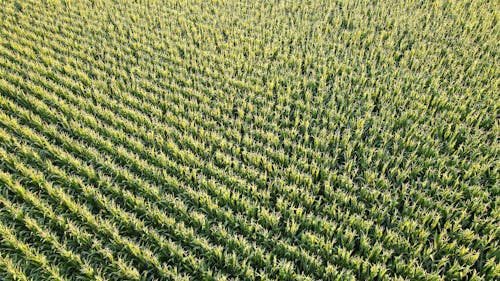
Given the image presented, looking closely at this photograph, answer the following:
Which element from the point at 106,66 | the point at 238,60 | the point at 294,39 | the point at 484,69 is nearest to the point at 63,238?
the point at 106,66

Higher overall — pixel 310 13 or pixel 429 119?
pixel 310 13

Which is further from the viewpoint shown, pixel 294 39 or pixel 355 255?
pixel 294 39

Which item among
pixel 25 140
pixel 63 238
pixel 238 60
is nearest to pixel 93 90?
pixel 25 140

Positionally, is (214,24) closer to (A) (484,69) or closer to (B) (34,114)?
(B) (34,114)

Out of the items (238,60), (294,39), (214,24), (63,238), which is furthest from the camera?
(214,24)

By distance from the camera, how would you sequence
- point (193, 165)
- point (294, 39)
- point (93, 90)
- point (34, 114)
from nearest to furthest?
1. point (193, 165)
2. point (34, 114)
3. point (93, 90)
4. point (294, 39)

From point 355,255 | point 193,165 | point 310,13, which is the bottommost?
point 355,255
